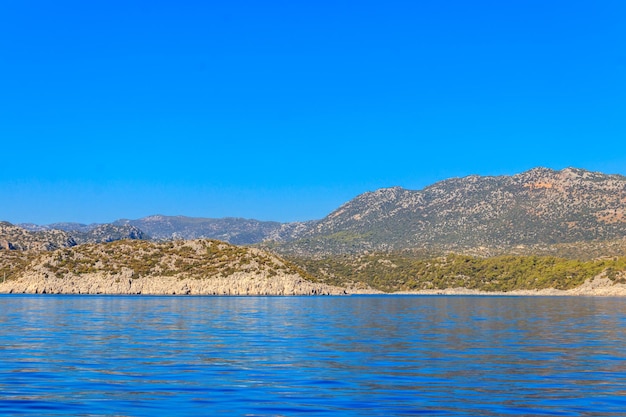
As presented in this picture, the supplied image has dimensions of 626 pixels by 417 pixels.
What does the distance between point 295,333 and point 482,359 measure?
21499mm

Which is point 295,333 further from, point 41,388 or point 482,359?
point 41,388

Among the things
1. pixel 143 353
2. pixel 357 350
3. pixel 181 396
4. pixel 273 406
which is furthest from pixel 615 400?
pixel 143 353

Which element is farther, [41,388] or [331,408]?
[41,388]

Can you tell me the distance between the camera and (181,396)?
25594 millimetres

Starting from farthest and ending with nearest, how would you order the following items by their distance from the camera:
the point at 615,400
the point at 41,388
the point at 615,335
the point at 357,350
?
the point at 615,335, the point at 357,350, the point at 41,388, the point at 615,400

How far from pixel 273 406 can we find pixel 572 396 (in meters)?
10.2

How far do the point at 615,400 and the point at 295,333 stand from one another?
34.0 m

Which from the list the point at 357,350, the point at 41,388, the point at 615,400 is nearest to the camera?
the point at 615,400

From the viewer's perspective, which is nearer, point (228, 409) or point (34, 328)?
point (228, 409)

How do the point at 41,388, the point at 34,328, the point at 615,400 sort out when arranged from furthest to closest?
the point at 34,328
the point at 41,388
the point at 615,400

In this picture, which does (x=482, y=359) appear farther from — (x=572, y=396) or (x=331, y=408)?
(x=331, y=408)

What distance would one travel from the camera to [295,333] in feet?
187

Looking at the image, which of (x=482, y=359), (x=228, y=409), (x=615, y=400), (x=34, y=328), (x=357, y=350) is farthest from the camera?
(x=34, y=328)

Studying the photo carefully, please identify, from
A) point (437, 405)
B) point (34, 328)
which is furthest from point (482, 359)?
point (34, 328)
